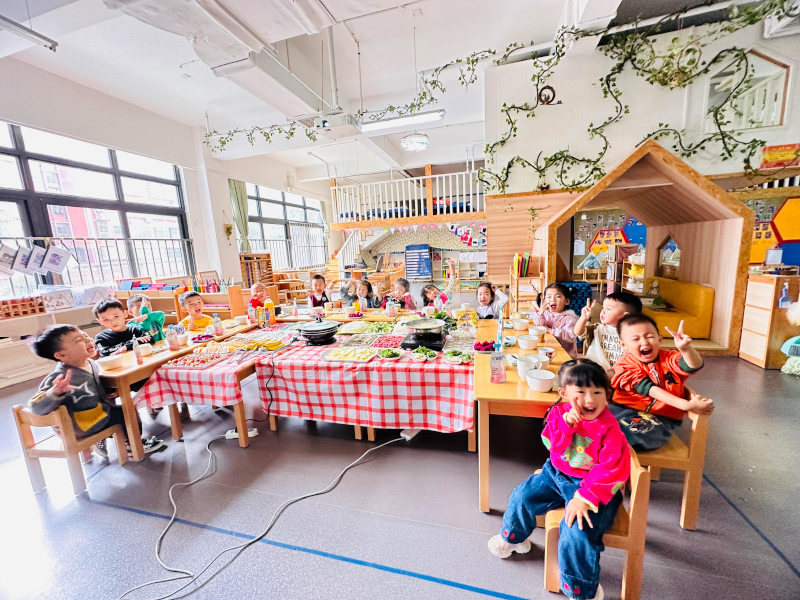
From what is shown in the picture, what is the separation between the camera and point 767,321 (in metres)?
3.60

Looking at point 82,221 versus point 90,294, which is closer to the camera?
point 90,294

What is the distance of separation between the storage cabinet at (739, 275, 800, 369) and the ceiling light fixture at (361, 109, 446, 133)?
4440 mm

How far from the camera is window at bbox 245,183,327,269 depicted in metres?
9.35

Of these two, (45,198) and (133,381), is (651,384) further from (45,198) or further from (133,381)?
(45,198)

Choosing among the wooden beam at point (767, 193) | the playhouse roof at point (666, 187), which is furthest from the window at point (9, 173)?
the wooden beam at point (767, 193)

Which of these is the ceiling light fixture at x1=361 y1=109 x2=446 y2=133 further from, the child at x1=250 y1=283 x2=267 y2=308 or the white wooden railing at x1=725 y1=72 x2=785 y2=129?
the white wooden railing at x1=725 y1=72 x2=785 y2=129

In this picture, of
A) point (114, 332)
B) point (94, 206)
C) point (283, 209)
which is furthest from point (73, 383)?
point (283, 209)

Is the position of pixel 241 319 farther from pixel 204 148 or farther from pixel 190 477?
pixel 204 148

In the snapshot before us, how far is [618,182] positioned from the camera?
368 cm

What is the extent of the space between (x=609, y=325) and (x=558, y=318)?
2.12ft

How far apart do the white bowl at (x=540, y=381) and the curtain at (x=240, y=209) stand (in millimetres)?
8043

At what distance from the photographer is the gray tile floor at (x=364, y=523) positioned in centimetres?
155

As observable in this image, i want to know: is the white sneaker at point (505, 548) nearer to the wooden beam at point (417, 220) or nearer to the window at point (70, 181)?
the wooden beam at point (417, 220)

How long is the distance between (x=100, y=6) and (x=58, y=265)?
152 inches
